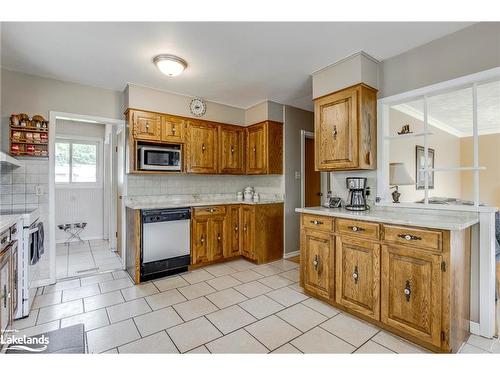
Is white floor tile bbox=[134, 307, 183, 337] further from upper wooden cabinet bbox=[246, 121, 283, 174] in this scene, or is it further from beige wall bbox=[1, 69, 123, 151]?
beige wall bbox=[1, 69, 123, 151]

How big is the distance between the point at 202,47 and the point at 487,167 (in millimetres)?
6788

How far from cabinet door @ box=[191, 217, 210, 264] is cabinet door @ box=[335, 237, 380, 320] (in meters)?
1.90

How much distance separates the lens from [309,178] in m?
4.75

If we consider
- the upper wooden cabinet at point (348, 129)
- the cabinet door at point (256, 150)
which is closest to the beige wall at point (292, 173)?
the cabinet door at point (256, 150)

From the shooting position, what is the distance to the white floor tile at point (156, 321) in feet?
6.77

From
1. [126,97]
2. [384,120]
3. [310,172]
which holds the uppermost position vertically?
[126,97]

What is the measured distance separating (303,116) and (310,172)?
3.48 feet

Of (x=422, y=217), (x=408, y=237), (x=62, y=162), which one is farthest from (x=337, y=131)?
(x=62, y=162)

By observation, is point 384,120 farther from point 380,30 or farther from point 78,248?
point 78,248

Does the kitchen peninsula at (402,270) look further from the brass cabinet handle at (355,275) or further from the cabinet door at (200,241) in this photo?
the cabinet door at (200,241)

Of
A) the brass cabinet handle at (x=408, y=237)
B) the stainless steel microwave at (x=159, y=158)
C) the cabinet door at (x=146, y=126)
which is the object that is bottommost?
the brass cabinet handle at (x=408, y=237)

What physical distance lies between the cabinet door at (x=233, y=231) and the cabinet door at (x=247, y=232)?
8 cm

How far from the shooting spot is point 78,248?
4.56m
